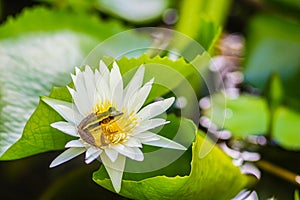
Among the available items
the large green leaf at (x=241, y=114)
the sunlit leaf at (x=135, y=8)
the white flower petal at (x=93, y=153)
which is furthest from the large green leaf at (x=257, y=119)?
the white flower petal at (x=93, y=153)

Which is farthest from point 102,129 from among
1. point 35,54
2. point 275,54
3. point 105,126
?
point 275,54

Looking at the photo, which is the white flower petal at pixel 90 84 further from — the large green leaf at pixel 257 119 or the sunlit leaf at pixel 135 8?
the sunlit leaf at pixel 135 8

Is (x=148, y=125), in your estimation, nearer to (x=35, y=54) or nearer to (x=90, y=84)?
(x=90, y=84)

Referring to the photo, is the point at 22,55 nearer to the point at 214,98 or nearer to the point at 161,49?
the point at 161,49

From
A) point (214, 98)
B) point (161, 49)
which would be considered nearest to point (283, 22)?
point (214, 98)

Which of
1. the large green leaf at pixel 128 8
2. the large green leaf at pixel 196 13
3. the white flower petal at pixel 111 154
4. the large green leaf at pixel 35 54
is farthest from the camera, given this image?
the large green leaf at pixel 128 8

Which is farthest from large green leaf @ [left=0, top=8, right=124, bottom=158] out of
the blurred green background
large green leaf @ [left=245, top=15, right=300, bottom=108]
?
large green leaf @ [left=245, top=15, right=300, bottom=108]
